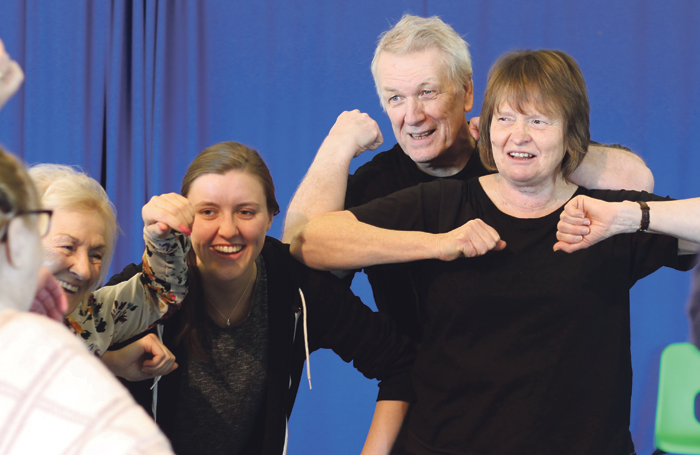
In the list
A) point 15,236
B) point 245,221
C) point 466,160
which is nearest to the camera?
point 15,236

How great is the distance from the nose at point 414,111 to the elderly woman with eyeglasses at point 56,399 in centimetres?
136

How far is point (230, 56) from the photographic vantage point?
358 cm

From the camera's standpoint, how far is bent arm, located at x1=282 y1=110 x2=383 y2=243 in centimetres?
167

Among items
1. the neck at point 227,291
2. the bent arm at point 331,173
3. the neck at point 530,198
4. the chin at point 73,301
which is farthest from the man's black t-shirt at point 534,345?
the chin at point 73,301

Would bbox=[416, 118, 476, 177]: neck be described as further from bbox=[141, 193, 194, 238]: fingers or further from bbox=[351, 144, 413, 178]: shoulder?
bbox=[141, 193, 194, 238]: fingers

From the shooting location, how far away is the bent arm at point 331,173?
1.67 meters

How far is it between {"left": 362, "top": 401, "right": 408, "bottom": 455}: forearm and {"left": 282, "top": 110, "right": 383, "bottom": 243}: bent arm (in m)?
0.52

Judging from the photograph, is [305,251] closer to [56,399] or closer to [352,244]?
[352,244]

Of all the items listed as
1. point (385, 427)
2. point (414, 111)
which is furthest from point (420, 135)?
point (385, 427)

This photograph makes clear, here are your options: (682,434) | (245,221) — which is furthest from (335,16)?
(682,434)

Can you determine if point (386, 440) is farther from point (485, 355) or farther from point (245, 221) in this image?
point (245, 221)

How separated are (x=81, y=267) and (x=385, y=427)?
2.82ft

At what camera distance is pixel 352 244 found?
1.45 metres

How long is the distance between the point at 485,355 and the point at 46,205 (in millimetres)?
989
